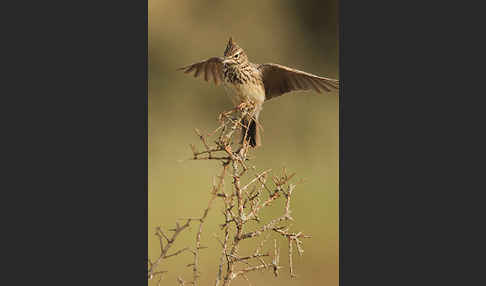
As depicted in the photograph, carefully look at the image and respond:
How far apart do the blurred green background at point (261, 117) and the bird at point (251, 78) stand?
3 cm

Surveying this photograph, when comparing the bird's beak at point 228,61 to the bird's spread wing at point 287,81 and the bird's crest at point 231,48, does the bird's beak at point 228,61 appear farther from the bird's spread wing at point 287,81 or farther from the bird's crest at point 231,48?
the bird's spread wing at point 287,81

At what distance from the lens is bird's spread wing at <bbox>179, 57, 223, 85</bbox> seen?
3027mm

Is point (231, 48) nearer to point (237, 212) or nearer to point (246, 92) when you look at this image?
point (246, 92)

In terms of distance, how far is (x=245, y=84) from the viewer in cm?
308

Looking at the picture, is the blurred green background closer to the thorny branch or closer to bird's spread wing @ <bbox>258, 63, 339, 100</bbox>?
bird's spread wing @ <bbox>258, 63, 339, 100</bbox>

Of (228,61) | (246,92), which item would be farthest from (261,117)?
(228,61)

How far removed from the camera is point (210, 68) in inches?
121

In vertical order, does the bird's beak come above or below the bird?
above

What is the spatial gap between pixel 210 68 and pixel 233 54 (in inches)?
6.7

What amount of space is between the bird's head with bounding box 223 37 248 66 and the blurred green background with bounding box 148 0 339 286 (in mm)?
29

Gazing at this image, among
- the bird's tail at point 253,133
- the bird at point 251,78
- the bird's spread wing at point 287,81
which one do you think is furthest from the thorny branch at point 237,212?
the bird's spread wing at point 287,81

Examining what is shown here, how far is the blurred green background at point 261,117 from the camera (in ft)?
9.34

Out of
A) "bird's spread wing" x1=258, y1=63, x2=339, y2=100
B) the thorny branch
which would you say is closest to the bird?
"bird's spread wing" x1=258, y1=63, x2=339, y2=100

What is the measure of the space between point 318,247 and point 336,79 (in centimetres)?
75
